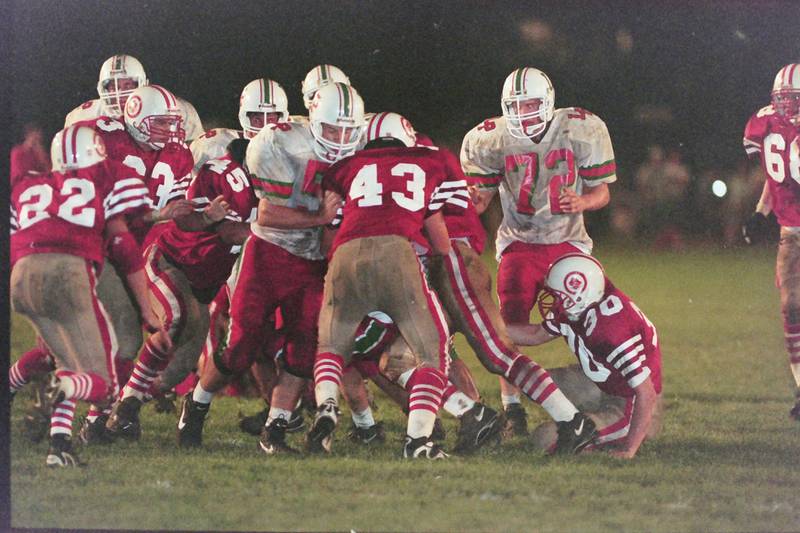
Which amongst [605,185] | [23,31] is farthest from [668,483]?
[23,31]

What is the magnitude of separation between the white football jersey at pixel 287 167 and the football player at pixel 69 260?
502 millimetres

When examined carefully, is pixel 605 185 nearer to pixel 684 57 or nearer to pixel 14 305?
pixel 684 57

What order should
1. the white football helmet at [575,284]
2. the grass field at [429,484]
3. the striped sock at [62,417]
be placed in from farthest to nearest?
the white football helmet at [575,284], the striped sock at [62,417], the grass field at [429,484]

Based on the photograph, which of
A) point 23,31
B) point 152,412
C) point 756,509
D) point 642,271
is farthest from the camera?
point 642,271

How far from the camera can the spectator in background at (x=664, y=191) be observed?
541 cm

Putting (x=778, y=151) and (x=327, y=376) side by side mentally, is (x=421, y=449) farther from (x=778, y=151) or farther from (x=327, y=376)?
(x=778, y=151)

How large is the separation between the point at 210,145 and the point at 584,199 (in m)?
1.53

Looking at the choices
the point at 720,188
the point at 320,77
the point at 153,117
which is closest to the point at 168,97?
the point at 153,117

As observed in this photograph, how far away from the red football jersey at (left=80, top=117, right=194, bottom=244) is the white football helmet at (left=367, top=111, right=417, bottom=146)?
791 millimetres

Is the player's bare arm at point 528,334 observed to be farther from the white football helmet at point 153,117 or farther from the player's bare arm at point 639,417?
the white football helmet at point 153,117

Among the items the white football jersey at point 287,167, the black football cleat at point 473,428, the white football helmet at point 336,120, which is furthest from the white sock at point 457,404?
the white football helmet at point 336,120

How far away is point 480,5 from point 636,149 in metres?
0.92

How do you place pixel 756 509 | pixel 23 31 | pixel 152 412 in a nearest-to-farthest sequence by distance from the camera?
1. pixel 756 509
2. pixel 23 31
3. pixel 152 412

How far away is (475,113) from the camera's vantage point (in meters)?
5.14
